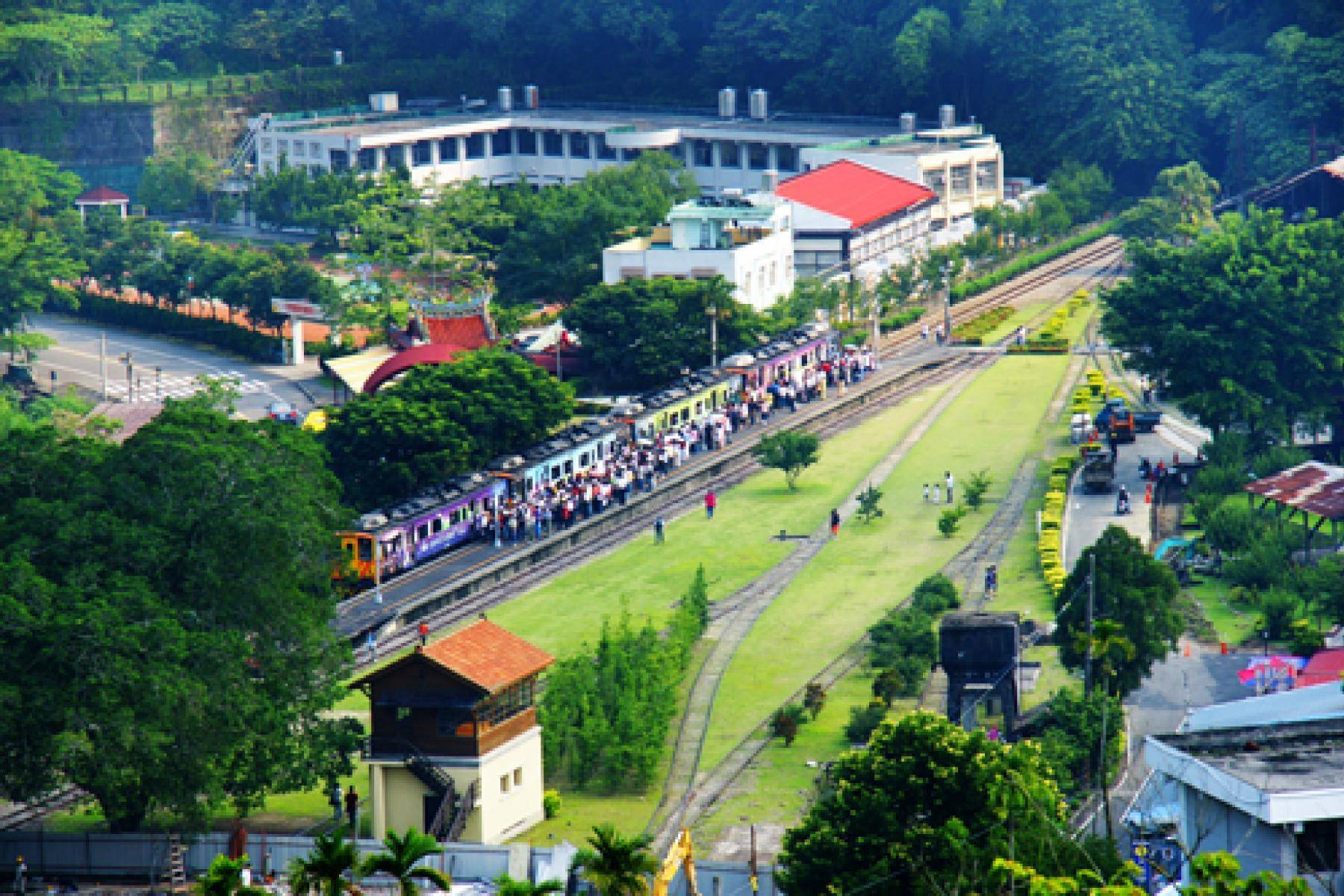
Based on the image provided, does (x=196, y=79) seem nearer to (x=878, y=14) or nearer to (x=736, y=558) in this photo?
(x=878, y=14)

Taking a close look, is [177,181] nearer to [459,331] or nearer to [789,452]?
[459,331]

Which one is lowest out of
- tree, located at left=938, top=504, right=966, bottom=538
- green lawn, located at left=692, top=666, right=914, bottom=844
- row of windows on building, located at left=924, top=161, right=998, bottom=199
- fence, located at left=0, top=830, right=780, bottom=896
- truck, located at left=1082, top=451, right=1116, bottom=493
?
green lawn, located at left=692, top=666, right=914, bottom=844

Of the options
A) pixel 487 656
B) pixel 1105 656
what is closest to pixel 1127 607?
pixel 1105 656

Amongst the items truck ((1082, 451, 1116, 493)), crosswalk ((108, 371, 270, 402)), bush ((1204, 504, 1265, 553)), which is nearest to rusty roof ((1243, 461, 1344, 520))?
bush ((1204, 504, 1265, 553))

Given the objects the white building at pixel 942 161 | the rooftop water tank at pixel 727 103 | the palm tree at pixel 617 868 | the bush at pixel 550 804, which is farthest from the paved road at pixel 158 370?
the palm tree at pixel 617 868

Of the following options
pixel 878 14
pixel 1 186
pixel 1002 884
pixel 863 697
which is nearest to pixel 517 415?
pixel 863 697

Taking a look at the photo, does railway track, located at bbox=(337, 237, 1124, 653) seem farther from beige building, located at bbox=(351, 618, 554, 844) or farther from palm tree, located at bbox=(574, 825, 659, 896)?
palm tree, located at bbox=(574, 825, 659, 896)
